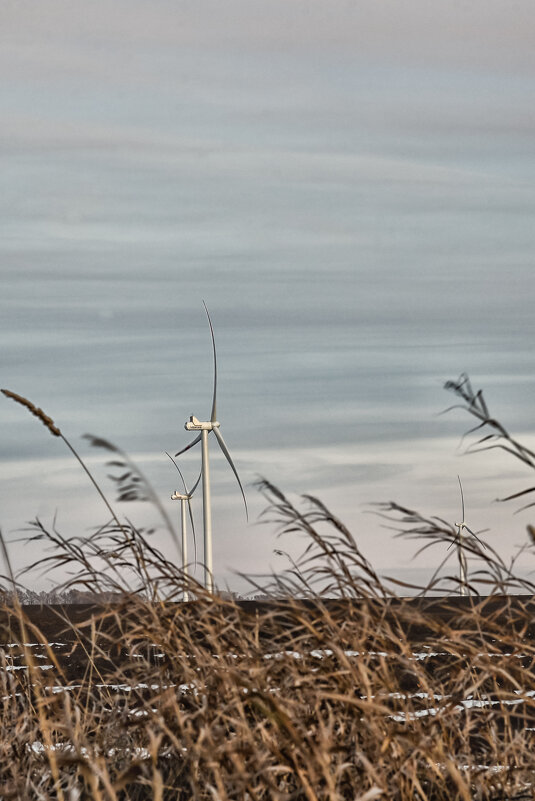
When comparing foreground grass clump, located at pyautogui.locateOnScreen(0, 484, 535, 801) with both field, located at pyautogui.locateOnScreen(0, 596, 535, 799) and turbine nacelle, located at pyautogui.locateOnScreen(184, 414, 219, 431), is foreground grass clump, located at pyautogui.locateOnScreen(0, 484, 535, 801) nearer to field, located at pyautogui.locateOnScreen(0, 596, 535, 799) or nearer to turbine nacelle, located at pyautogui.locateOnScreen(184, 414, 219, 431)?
field, located at pyautogui.locateOnScreen(0, 596, 535, 799)


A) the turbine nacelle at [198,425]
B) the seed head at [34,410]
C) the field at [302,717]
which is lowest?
the field at [302,717]

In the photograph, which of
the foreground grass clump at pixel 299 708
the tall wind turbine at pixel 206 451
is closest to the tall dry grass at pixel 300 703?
the foreground grass clump at pixel 299 708

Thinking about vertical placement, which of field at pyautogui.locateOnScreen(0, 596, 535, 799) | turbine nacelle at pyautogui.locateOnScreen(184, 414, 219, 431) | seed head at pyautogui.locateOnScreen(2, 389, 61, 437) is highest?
turbine nacelle at pyautogui.locateOnScreen(184, 414, 219, 431)

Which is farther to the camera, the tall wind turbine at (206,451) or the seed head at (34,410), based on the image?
the tall wind turbine at (206,451)

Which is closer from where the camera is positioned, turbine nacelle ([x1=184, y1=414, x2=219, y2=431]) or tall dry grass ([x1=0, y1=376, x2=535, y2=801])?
tall dry grass ([x1=0, y1=376, x2=535, y2=801])

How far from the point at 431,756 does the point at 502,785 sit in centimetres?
55

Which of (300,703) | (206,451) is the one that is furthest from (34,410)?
(206,451)

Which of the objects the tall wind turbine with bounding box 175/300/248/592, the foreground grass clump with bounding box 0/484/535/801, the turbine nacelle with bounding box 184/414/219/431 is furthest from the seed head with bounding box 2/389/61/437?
the turbine nacelle with bounding box 184/414/219/431

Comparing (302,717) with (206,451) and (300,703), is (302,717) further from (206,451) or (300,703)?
(206,451)

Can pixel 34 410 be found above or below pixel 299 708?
above

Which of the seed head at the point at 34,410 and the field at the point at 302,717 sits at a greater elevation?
Answer: the seed head at the point at 34,410

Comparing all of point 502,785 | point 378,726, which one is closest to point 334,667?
point 378,726

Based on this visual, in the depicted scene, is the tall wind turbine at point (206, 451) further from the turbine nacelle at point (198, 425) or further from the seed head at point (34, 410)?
the seed head at point (34, 410)

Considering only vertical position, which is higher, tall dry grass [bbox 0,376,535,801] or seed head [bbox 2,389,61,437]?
seed head [bbox 2,389,61,437]
